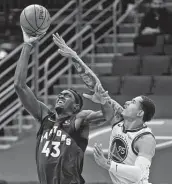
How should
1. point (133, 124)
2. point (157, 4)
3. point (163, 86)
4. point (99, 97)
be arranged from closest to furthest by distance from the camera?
point (99, 97)
point (133, 124)
point (163, 86)
point (157, 4)

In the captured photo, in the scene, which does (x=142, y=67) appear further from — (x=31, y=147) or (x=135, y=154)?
(x=135, y=154)

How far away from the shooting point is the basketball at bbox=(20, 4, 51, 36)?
20.6ft

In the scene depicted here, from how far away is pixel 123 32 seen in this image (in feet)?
38.0

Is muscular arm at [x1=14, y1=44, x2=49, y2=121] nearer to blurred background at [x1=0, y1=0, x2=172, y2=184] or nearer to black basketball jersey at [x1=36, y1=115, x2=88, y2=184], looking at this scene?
black basketball jersey at [x1=36, y1=115, x2=88, y2=184]

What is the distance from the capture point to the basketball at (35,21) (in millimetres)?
6285

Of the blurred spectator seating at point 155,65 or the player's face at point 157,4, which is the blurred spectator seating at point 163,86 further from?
the player's face at point 157,4

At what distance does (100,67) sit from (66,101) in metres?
4.48

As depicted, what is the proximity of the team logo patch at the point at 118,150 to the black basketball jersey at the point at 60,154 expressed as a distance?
309 mm

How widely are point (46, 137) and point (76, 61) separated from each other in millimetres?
658

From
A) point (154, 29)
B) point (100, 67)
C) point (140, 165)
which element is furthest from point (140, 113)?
point (154, 29)

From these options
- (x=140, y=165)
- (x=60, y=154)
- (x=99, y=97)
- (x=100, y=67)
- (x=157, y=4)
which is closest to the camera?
(x=140, y=165)

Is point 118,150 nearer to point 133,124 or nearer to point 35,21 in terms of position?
point 133,124

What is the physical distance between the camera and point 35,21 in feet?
21.2

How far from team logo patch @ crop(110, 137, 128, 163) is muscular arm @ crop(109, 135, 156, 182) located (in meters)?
0.15
